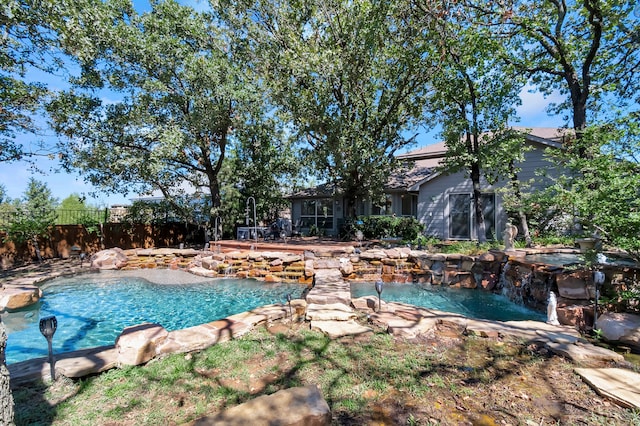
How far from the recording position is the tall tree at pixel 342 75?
11102mm

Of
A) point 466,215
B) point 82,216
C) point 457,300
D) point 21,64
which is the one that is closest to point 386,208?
point 466,215

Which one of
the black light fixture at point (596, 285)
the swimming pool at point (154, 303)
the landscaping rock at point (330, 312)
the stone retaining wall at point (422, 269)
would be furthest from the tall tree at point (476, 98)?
the landscaping rock at point (330, 312)

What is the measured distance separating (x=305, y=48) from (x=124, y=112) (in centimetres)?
761

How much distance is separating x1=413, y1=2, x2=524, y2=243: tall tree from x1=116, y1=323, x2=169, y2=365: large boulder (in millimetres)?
10493

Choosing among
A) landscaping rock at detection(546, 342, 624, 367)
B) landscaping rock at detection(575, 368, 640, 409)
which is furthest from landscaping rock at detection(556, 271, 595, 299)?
landscaping rock at detection(575, 368, 640, 409)

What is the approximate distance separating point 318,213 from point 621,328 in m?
14.9

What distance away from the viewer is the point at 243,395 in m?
2.54

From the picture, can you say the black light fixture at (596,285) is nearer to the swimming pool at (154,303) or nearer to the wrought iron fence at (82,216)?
the swimming pool at (154,303)

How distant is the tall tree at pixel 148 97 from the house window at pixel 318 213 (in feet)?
22.8

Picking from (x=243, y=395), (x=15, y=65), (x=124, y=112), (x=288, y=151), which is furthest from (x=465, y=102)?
(x=15, y=65)

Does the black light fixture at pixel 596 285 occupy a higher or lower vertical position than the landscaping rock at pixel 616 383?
higher

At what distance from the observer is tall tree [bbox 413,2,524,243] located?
9.89 metres

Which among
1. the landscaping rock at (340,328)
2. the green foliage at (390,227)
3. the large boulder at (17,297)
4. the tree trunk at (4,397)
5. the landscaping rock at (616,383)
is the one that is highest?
the green foliage at (390,227)

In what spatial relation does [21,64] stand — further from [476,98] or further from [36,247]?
[476,98]
